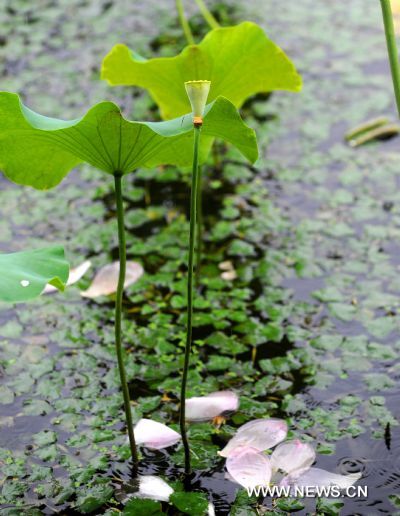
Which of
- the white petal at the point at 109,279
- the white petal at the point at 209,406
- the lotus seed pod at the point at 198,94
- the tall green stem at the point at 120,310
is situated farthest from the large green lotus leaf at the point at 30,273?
the white petal at the point at 109,279

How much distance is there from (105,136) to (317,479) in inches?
24.5

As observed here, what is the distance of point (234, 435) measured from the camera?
1.37 metres

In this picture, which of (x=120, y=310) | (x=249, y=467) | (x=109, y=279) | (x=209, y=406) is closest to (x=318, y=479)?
(x=249, y=467)

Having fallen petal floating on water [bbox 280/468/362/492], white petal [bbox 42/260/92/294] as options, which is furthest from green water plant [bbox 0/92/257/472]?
white petal [bbox 42/260/92/294]

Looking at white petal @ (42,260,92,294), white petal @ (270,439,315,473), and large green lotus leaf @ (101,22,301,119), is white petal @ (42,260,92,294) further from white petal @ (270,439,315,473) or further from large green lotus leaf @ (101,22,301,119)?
white petal @ (270,439,315,473)

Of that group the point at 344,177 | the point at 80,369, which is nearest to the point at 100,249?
the point at 80,369

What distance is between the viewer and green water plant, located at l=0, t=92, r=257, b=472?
3.62 ft

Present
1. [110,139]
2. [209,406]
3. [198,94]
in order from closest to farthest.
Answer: [198,94], [110,139], [209,406]

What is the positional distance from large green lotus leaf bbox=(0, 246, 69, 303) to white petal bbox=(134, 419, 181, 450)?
0.35 meters

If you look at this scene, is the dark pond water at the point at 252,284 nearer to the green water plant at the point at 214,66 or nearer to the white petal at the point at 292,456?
the white petal at the point at 292,456

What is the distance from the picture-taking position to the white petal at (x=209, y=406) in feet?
4.63

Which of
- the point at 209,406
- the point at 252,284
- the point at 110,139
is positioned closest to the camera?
the point at 110,139

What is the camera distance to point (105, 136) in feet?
3.69

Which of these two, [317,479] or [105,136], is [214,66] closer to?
[105,136]
